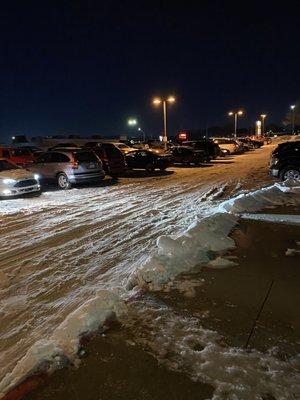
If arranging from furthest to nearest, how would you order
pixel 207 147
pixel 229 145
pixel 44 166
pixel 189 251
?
pixel 229 145
pixel 207 147
pixel 44 166
pixel 189 251

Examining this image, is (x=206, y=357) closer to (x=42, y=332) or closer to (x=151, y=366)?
(x=151, y=366)

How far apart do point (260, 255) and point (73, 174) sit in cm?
1187

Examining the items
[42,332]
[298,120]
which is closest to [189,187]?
[42,332]

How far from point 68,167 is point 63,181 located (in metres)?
0.66

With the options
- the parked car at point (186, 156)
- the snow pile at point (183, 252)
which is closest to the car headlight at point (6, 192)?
the snow pile at point (183, 252)

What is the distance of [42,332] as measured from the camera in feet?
14.8

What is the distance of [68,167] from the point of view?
1741 cm

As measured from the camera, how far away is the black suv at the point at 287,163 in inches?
639

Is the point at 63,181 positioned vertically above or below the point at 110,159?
below

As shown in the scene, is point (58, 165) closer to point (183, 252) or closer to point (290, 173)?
point (290, 173)

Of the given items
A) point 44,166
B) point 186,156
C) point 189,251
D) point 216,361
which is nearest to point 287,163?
point 44,166

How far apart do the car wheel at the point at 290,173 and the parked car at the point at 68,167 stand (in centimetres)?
781

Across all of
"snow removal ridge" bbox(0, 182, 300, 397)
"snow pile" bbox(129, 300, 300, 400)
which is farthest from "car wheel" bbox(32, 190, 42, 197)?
"snow pile" bbox(129, 300, 300, 400)

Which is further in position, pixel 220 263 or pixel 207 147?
pixel 207 147
